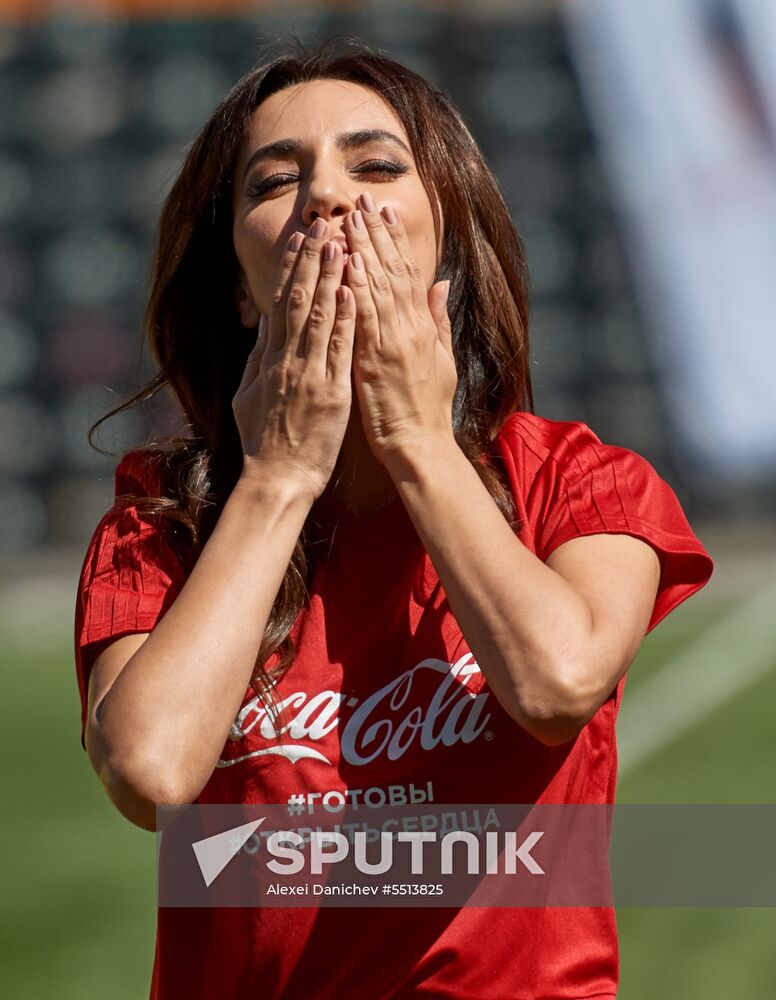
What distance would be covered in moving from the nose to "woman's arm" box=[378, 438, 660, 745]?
0.46 meters

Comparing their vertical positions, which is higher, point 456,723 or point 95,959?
point 456,723

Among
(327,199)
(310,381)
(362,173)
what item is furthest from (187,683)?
(362,173)

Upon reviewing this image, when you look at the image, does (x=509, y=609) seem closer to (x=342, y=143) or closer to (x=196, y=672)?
(x=196, y=672)

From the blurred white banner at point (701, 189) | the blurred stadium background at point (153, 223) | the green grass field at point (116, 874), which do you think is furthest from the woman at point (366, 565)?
the blurred white banner at point (701, 189)

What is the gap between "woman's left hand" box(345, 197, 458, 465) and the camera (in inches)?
104

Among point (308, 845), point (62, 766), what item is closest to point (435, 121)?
point (308, 845)

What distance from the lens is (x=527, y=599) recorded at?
7.98ft

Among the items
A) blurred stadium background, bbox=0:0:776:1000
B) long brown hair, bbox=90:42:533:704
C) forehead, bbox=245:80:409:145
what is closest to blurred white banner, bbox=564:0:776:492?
blurred stadium background, bbox=0:0:776:1000

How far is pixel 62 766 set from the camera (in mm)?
9219

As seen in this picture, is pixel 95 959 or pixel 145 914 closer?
pixel 95 959

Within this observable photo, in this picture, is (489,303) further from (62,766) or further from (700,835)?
(62,766)

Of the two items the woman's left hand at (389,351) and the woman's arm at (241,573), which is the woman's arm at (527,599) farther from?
the woman's arm at (241,573)

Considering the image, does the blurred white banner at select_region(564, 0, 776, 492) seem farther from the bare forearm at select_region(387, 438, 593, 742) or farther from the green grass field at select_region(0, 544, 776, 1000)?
the bare forearm at select_region(387, 438, 593, 742)

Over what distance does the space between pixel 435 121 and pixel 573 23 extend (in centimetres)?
1463
